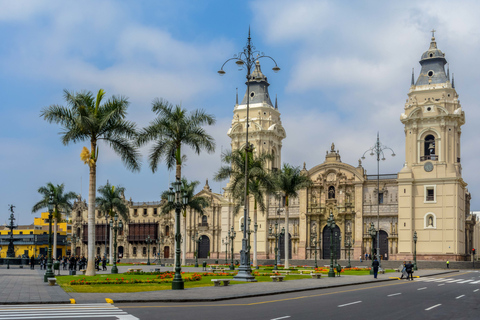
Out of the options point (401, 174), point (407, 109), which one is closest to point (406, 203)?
point (401, 174)

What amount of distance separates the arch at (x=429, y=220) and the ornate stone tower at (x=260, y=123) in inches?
899

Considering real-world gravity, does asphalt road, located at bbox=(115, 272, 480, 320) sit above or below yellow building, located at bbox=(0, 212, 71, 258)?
above

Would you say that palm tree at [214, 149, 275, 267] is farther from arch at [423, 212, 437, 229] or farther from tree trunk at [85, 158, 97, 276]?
arch at [423, 212, 437, 229]

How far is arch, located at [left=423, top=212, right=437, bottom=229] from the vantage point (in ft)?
227

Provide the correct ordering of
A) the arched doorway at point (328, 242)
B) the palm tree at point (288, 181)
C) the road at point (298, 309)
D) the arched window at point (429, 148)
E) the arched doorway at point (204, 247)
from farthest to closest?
the arched doorway at point (204, 247), the arched doorway at point (328, 242), the arched window at point (429, 148), the palm tree at point (288, 181), the road at point (298, 309)

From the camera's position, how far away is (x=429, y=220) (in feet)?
229

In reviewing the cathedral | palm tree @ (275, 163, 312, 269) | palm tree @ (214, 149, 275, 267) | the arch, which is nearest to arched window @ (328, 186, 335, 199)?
the cathedral

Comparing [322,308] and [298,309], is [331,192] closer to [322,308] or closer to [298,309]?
[322,308]

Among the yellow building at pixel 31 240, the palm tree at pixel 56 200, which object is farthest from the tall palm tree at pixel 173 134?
the yellow building at pixel 31 240

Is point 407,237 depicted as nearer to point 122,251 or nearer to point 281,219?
point 281,219

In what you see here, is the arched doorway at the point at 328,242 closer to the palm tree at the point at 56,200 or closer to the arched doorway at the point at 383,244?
the arched doorway at the point at 383,244

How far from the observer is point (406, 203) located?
232 feet

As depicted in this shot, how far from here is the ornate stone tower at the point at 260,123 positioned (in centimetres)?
8212

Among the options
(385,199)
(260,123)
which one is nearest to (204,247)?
(260,123)
